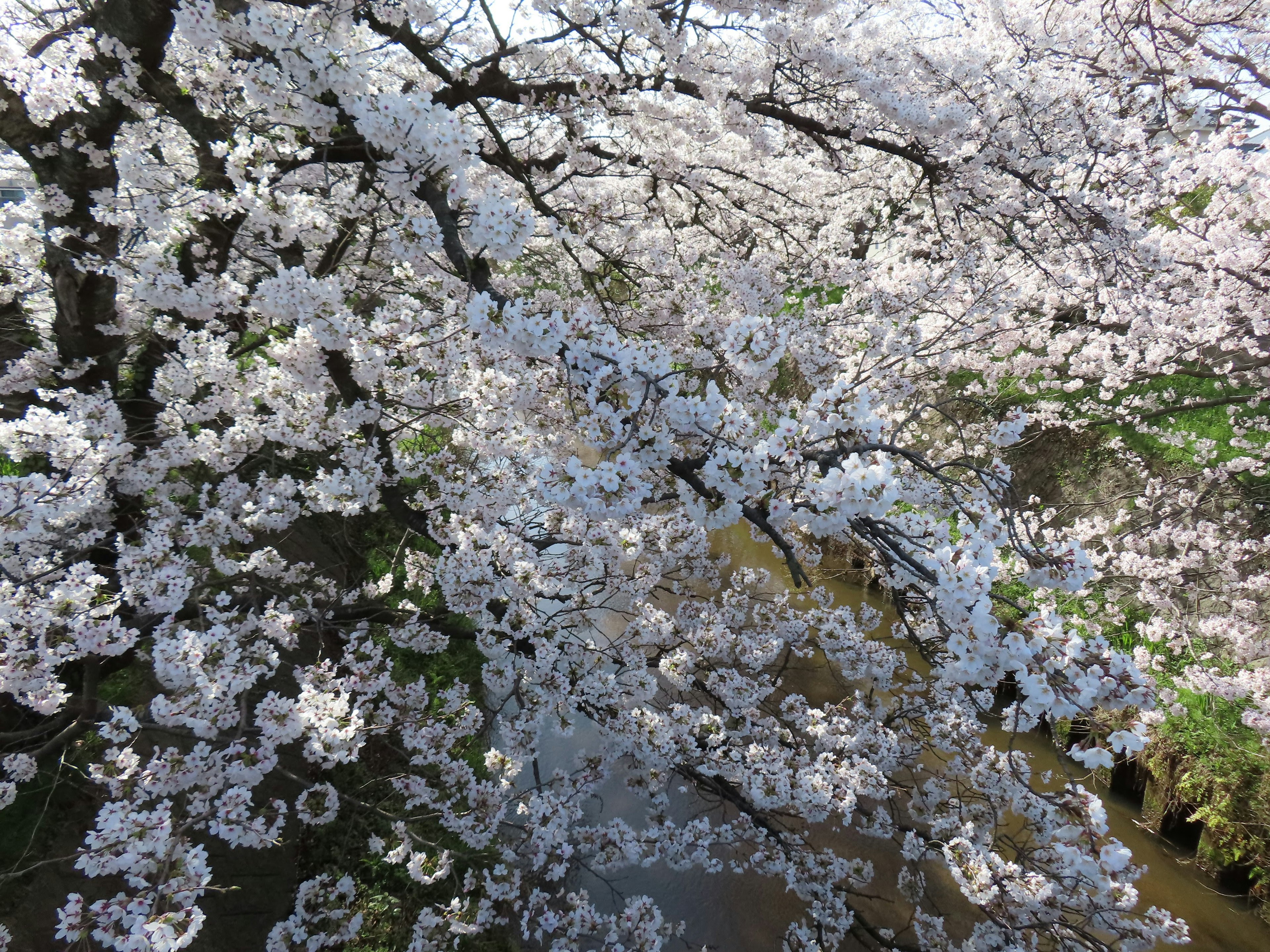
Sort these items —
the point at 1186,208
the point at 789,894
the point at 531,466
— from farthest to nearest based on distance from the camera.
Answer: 1. the point at 1186,208
2. the point at 789,894
3. the point at 531,466

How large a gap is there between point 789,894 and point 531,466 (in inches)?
197

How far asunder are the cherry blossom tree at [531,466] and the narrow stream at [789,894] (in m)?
0.21

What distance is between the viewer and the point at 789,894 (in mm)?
5309

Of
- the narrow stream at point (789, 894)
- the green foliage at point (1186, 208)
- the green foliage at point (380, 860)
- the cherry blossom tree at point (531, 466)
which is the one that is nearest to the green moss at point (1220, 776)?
the narrow stream at point (789, 894)

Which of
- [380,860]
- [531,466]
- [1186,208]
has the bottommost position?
[380,860]

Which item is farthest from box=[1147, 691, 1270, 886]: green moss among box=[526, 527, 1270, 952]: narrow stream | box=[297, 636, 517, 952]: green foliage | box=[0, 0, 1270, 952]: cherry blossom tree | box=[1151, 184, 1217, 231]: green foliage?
box=[297, 636, 517, 952]: green foliage

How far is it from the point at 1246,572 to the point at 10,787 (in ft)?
41.1

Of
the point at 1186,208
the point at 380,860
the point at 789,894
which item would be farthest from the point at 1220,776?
the point at 1186,208

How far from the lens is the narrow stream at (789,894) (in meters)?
4.99

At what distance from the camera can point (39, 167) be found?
347 cm

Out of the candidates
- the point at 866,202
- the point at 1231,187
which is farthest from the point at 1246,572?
the point at 866,202

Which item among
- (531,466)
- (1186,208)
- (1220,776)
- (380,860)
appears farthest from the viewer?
(1186,208)

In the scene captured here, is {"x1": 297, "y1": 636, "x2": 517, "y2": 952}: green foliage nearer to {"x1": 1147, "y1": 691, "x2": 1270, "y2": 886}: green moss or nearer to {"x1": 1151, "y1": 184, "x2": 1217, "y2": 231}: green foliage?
{"x1": 1147, "y1": 691, "x2": 1270, "y2": 886}: green moss

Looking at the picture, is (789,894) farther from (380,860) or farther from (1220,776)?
(1220,776)
